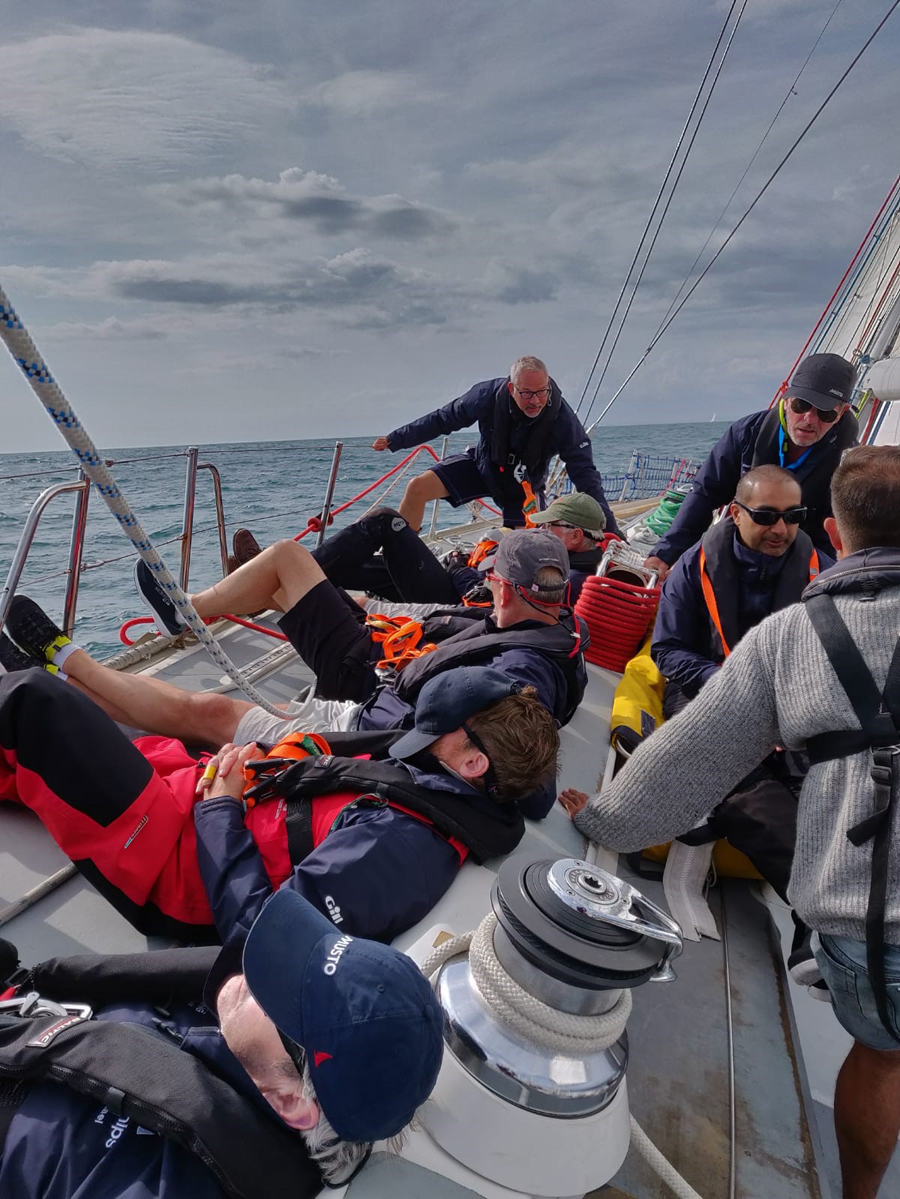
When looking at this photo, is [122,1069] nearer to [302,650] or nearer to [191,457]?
[302,650]

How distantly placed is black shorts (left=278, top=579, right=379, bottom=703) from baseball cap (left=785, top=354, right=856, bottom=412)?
2.00 m

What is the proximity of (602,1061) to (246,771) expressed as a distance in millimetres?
1066

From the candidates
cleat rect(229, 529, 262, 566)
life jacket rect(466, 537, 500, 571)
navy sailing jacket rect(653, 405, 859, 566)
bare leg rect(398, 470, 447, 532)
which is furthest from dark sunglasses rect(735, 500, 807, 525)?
cleat rect(229, 529, 262, 566)

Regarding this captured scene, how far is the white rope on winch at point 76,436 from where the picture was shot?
123 cm

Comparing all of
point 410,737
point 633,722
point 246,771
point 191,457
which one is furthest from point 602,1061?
point 191,457

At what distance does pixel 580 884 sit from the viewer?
0.93 m

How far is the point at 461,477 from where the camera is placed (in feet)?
15.3

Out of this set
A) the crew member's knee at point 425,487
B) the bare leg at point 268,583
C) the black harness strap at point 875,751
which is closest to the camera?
the black harness strap at point 875,751

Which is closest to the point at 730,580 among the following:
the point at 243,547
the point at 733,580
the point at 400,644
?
the point at 733,580

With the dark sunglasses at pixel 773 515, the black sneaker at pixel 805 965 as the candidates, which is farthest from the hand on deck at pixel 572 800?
the dark sunglasses at pixel 773 515

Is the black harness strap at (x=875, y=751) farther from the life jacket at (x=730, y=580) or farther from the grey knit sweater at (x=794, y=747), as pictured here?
the life jacket at (x=730, y=580)

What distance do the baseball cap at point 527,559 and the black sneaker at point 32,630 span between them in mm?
1445

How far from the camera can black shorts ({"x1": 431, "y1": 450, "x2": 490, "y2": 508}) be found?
464 centimetres

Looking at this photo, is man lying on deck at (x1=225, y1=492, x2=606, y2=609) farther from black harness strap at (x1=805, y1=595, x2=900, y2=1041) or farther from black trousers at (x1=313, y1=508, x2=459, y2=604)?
black harness strap at (x1=805, y1=595, x2=900, y2=1041)
